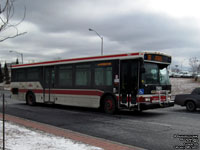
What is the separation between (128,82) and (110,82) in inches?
43.2

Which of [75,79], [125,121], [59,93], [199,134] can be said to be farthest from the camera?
[59,93]

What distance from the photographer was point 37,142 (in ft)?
22.1

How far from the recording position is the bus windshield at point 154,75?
12615 mm

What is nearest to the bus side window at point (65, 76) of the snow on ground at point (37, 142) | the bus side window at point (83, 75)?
the bus side window at point (83, 75)

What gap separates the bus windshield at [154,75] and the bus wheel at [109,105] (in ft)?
6.82

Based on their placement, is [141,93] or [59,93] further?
[59,93]

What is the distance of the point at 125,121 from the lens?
11.5m

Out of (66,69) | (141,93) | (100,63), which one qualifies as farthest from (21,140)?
(66,69)

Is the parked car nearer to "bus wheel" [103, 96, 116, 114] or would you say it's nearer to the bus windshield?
the bus windshield

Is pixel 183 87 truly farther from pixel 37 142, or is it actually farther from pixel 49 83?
pixel 37 142

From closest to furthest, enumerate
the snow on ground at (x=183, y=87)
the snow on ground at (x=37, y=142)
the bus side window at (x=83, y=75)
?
the snow on ground at (x=37, y=142) → the bus side window at (x=83, y=75) → the snow on ground at (x=183, y=87)

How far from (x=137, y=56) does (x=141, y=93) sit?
175 cm

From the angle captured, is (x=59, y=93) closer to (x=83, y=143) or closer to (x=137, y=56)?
(x=137, y=56)

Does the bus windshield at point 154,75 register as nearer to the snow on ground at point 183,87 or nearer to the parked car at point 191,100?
the parked car at point 191,100
